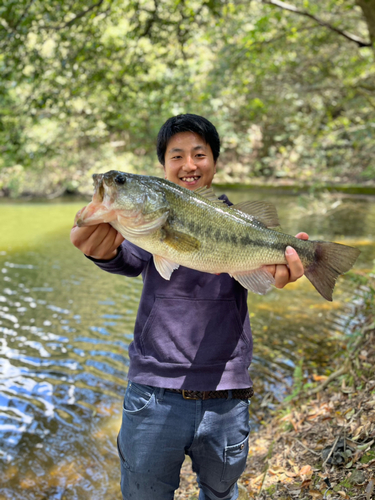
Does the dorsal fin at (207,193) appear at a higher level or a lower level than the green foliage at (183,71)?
A: lower

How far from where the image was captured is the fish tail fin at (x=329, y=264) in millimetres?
2262

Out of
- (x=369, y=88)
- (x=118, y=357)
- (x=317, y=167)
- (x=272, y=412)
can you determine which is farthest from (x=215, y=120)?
(x=272, y=412)

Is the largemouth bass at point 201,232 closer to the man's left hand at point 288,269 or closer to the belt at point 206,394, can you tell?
the man's left hand at point 288,269

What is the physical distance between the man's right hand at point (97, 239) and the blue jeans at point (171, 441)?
761mm

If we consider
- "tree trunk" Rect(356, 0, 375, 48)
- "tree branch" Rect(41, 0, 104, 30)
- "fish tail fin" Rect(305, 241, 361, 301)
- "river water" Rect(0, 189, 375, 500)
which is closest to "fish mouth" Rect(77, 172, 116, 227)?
"fish tail fin" Rect(305, 241, 361, 301)

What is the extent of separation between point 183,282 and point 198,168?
72 centimetres

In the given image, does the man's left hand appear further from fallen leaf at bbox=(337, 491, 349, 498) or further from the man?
fallen leaf at bbox=(337, 491, 349, 498)

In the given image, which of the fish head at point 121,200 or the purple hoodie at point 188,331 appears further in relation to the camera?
the purple hoodie at point 188,331

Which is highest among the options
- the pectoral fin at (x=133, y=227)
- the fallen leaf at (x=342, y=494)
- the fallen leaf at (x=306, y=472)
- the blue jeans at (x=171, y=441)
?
the pectoral fin at (x=133, y=227)

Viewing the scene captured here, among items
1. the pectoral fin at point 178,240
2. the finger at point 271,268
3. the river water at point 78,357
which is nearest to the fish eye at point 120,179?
the pectoral fin at point 178,240

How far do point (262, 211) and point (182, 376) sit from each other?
3.57ft

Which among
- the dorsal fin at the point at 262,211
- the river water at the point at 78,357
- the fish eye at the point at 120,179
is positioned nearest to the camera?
the fish eye at the point at 120,179

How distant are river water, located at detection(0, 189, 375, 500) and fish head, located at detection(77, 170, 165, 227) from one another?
304 cm

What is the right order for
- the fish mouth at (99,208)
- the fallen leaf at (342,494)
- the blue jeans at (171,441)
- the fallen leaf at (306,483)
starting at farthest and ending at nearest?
the fallen leaf at (306,483)
the fallen leaf at (342,494)
the blue jeans at (171,441)
the fish mouth at (99,208)
